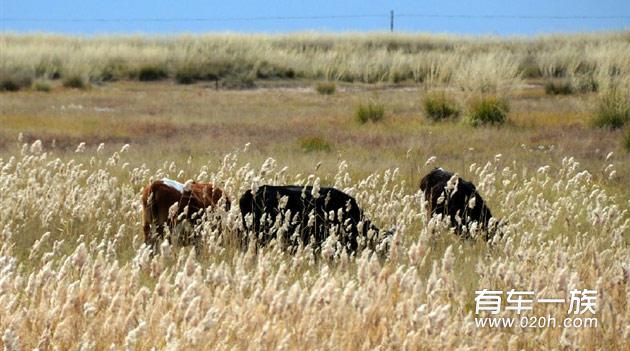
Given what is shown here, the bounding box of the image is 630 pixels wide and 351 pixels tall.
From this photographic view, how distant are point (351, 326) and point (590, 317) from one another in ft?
3.42

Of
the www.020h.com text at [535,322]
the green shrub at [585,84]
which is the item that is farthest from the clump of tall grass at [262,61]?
the www.020h.com text at [535,322]

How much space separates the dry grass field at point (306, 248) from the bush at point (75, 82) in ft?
1.01

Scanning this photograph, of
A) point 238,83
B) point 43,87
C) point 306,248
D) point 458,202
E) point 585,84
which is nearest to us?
point 306,248

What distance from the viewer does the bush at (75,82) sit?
31484mm

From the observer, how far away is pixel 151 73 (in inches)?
1458

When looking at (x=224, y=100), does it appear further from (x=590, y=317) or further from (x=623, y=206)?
(x=590, y=317)

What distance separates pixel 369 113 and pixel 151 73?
65.9 ft

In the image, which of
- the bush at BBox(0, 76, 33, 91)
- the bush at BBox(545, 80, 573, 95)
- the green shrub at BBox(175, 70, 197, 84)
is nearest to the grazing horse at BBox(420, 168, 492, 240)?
the bush at BBox(545, 80, 573, 95)

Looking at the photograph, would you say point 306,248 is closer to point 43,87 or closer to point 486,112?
point 486,112

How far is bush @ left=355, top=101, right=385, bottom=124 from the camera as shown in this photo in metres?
18.1

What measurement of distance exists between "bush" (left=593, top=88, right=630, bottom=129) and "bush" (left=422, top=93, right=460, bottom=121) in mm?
2488

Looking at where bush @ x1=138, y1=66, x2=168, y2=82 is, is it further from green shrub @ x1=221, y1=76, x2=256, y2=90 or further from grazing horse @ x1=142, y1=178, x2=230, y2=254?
grazing horse @ x1=142, y1=178, x2=230, y2=254

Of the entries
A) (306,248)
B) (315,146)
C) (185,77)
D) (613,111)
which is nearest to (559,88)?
(613,111)

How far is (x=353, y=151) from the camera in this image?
13281mm
